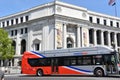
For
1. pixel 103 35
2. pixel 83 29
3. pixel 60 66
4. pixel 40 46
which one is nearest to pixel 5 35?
pixel 40 46

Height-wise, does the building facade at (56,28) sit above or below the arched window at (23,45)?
above

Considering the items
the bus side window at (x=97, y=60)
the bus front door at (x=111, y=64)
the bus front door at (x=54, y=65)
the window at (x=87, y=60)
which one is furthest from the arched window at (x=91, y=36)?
the bus front door at (x=111, y=64)

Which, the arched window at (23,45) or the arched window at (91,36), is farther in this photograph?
the arched window at (91,36)

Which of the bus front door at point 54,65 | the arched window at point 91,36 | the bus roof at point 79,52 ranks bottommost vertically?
the bus front door at point 54,65

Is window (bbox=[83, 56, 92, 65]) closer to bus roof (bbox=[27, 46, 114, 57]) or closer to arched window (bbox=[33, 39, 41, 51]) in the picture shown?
bus roof (bbox=[27, 46, 114, 57])

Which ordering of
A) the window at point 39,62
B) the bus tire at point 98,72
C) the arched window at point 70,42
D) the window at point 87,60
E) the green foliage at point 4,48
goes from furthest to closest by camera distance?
1. the arched window at point 70,42
2. the green foliage at point 4,48
3. the window at point 39,62
4. the window at point 87,60
5. the bus tire at point 98,72

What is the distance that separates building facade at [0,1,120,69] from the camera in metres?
67.0

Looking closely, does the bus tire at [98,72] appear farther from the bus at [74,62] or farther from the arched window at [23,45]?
the arched window at [23,45]

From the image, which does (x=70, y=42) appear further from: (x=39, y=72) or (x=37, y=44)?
(x=39, y=72)

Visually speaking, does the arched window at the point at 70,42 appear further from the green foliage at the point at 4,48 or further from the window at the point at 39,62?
the window at the point at 39,62

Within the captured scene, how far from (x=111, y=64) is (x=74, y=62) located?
498 cm

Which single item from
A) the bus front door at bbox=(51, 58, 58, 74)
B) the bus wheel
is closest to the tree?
the bus wheel

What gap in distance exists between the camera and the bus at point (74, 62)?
30516 mm

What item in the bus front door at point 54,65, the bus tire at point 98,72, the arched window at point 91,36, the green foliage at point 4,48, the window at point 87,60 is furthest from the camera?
the arched window at point 91,36
